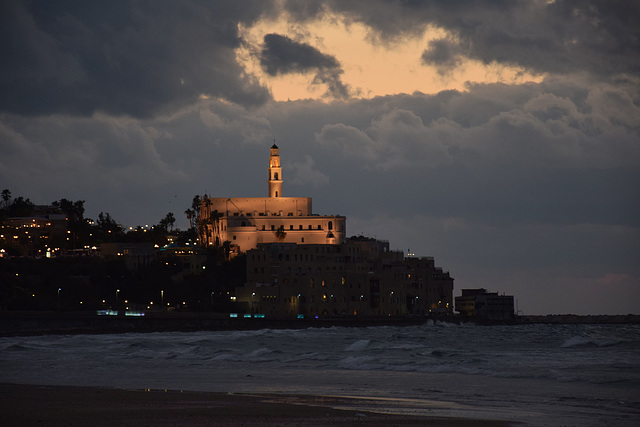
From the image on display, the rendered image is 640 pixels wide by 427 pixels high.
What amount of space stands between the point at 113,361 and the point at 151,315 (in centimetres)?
6683

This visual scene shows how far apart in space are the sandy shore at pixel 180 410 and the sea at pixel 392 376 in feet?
4.21

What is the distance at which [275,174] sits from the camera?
7569 inches

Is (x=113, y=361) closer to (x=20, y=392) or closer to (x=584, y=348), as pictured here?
(x=20, y=392)

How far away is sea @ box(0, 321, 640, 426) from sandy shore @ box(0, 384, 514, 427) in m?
1.28

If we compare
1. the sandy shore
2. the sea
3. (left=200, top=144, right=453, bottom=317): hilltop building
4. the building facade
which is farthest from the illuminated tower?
the sandy shore

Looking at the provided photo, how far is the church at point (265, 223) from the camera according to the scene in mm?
173750

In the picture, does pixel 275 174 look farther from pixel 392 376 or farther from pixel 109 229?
pixel 392 376

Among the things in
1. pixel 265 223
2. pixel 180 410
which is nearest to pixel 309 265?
pixel 265 223

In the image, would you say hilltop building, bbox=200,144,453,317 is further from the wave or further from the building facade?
the wave

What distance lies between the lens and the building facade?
147 meters

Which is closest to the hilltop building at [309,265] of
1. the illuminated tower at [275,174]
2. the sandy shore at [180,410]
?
the illuminated tower at [275,174]

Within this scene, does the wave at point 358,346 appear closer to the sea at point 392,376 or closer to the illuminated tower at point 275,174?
the sea at point 392,376

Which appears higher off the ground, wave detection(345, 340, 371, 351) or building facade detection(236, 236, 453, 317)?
building facade detection(236, 236, 453, 317)

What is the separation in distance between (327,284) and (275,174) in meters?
45.0
